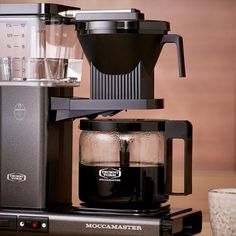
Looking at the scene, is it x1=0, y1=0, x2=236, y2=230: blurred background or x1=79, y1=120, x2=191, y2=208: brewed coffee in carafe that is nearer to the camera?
x1=79, y1=120, x2=191, y2=208: brewed coffee in carafe

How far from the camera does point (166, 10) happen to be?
2.77m

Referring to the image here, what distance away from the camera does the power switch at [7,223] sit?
1644mm

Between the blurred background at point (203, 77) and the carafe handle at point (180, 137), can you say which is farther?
the blurred background at point (203, 77)

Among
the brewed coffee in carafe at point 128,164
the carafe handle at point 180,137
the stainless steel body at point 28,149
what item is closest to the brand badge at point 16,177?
the stainless steel body at point 28,149

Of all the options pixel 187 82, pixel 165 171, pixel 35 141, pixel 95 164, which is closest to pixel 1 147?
pixel 35 141

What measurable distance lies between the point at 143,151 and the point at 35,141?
0.19m

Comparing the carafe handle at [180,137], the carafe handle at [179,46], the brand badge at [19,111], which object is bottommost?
the carafe handle at [180,137]

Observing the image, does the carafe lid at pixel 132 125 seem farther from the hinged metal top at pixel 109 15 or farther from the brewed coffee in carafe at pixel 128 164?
the hinged metal top at pixel 109 15

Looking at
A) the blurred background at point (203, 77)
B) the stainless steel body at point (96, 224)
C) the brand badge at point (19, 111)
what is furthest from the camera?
the blurred background at point (203, 77)

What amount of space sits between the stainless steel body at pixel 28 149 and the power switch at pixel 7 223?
0.04 meters

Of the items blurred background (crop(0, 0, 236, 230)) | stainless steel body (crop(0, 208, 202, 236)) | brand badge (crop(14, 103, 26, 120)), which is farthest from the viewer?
blurred background (crop(0, 0, 236, 230))

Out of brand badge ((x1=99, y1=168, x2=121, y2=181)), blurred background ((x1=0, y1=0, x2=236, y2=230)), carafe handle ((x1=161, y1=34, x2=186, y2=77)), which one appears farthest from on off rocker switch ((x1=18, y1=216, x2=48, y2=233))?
blurred background ((x1=0, y1=0, x2=236, y2=230))

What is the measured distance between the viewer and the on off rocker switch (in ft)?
5.35

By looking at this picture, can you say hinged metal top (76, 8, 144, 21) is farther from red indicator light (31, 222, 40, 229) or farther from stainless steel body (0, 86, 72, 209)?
red indicator light (31, 222, 40, 229)
